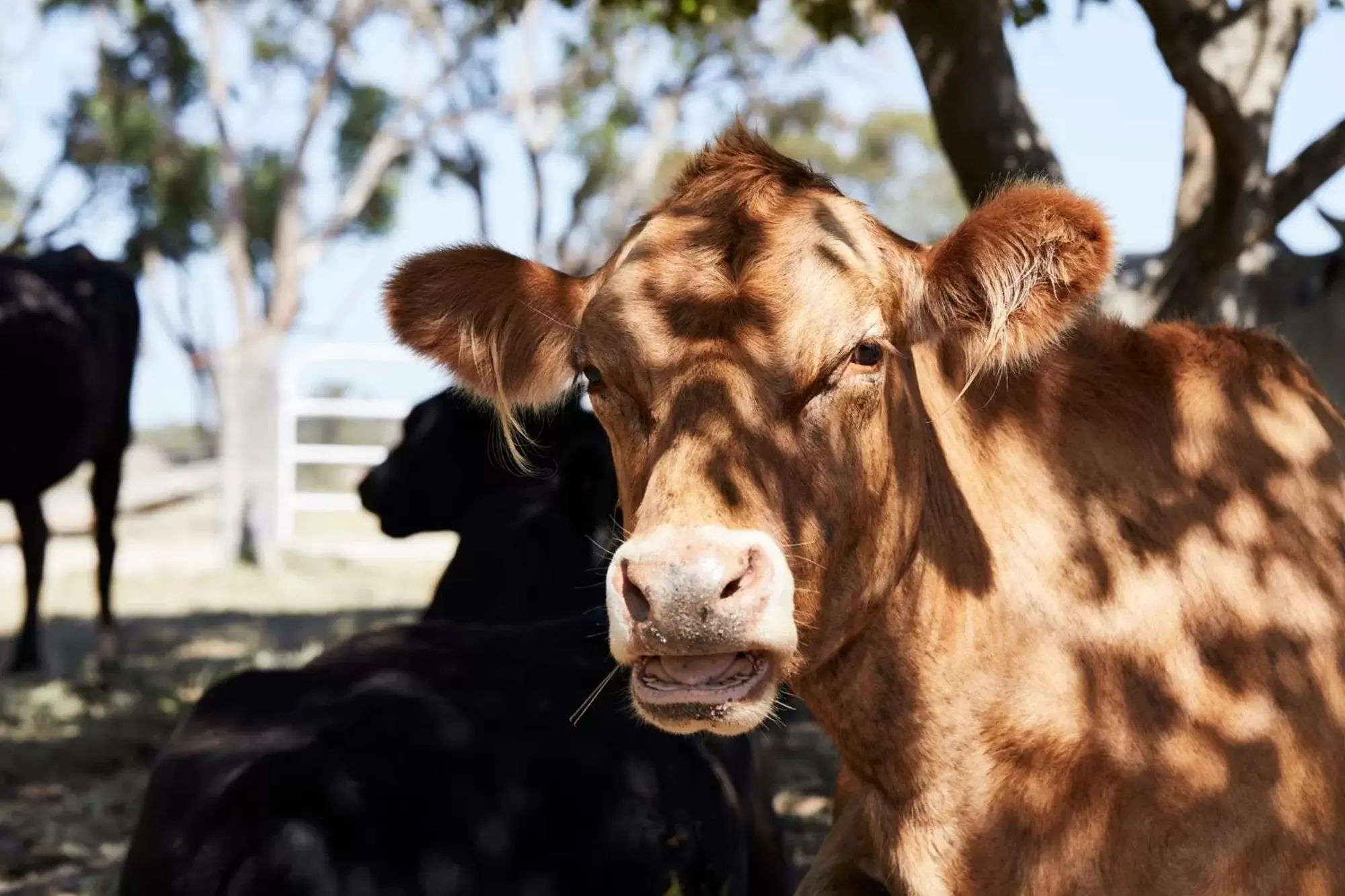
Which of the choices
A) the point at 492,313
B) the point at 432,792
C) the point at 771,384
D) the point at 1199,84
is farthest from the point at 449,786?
the point at 1199,84

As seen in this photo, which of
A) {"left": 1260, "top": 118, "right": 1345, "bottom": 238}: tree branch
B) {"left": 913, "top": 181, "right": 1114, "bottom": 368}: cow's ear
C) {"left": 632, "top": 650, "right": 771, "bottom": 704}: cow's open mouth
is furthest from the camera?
{"left": 1260, "top": 118, "right": 1345, "bottom": 238}: tree branch

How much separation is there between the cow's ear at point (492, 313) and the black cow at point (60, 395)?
6.25m

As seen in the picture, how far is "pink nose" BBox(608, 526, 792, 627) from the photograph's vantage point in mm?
2303

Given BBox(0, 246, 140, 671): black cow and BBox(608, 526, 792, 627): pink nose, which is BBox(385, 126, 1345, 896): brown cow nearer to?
BBox(608, 526, 792, 627): pink nose

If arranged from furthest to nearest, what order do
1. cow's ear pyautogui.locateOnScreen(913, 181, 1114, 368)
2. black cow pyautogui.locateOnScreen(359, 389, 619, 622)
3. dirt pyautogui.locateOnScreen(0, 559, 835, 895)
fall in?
black cow pyautogui.locateOnScreen(359, 389, 619, 622) → dirt pyautogui.locateOnScreen(0, 559, 835, 895) → cow's ear pyautogui.locateOnScreen(913, 181, 1114, 368)

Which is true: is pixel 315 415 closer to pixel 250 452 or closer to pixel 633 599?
pixel 250 452

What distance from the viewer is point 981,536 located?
9.81 ft

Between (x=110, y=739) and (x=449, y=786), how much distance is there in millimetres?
4073

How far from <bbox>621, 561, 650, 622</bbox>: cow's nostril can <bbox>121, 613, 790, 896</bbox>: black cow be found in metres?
1.16

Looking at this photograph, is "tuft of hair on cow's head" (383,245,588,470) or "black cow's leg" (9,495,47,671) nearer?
"tuft of hair on cow's head" (383,245,588,470)

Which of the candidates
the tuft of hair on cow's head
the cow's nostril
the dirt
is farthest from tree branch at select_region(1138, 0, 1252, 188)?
the cow's nostril

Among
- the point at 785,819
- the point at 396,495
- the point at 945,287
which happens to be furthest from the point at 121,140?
the point at 945,287

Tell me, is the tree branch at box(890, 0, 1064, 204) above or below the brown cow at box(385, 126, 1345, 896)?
above

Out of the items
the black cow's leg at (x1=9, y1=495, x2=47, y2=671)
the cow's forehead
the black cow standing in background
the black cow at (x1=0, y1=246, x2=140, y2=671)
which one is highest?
the cow's forehead
